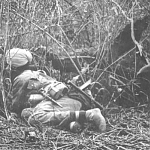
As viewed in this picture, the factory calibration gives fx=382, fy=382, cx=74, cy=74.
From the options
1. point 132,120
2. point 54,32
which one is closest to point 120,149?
point 132,120

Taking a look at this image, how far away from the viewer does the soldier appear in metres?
2.50

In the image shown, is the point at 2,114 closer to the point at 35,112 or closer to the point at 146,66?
the point at 35,112

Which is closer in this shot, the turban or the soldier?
the soldier

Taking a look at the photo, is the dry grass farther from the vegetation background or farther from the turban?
the turban

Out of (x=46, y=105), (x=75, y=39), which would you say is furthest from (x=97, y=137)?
(x=75, y=39)

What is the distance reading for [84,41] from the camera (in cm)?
282

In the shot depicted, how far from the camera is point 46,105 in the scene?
8.21ft

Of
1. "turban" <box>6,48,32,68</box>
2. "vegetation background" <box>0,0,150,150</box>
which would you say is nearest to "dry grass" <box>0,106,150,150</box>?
"vegetation background" <box>0,0,150,150</box>

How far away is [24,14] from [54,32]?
0.27 m

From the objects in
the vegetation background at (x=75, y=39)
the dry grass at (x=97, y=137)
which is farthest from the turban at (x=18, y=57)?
the dry grass at (x=97, y=137)

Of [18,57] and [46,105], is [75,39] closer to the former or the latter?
[18,57]

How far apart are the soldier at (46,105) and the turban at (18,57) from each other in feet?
0.29

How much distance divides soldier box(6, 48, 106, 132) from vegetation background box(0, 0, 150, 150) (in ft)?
0.25

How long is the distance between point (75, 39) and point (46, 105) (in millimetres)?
592
